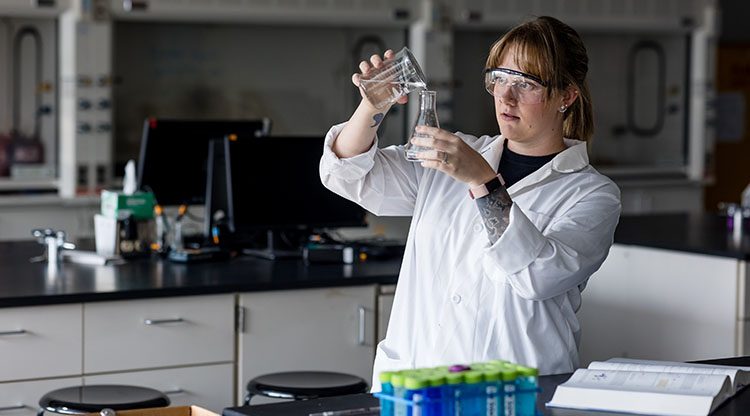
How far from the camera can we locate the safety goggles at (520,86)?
2271 mm

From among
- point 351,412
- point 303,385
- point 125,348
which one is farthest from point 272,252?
point 351,412

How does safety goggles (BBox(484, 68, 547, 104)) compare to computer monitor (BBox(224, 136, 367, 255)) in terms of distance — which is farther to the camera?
computer monitor (BBox(224, 136, 367, 255))

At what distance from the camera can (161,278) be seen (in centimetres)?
365

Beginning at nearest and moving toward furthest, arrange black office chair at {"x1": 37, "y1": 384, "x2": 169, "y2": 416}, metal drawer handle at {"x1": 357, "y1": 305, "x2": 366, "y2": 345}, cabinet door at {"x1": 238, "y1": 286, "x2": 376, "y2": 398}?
black office chair at {"x1": 37, "y1": 384, "x2": 169, "y2": 416}, cabinet door at {"x1": 238, "y1": 286, "x2": 376, "y2": 398}, metal drawer handle at {"x1": 357, "y1": 305, "x2": 366, "y2": 345}

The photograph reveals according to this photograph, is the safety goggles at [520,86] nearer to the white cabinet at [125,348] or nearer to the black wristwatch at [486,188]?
the black wristwatch at [486,188]

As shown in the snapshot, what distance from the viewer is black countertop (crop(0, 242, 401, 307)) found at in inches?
132

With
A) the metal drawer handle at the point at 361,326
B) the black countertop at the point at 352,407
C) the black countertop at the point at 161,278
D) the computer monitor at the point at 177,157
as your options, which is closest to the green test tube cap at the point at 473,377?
the black countertop at the point at 352,407

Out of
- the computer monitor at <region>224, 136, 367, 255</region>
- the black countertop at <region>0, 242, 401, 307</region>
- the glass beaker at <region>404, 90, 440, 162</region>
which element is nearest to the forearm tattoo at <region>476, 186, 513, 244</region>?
the glass beaker at <region>404, 90, 440, 162</region>

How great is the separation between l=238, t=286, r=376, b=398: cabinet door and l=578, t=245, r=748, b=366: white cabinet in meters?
1.27

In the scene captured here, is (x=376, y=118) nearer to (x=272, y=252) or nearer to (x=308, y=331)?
(x=308, y=331)

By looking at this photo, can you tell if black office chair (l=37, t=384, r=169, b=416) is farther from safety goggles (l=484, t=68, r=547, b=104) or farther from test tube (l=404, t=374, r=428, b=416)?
test tube (l=404, t=374, r=428, b=416)

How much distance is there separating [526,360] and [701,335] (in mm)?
2426

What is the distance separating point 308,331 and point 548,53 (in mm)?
1666

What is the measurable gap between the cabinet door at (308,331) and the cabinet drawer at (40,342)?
1.65ft
